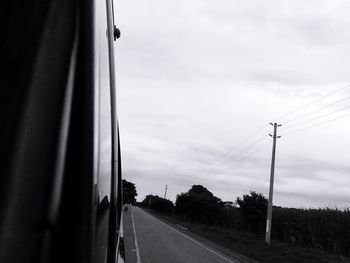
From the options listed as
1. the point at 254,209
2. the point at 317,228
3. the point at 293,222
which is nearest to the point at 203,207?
the point at 254,209

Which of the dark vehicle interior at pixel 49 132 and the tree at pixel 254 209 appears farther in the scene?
the tree at pixel 254 209

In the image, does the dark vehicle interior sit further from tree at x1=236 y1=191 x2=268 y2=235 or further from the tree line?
tree at x1=236 y1=191 x2=268 y2=235

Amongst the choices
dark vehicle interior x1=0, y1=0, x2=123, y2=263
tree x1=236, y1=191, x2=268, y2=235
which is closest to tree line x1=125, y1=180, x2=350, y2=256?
tree x1=236, y1=191, x2=268, y2=235

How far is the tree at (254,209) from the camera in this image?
1677 inches

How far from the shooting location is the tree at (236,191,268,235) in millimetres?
42594

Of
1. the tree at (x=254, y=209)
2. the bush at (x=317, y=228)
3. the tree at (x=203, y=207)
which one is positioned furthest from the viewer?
the tree at (x=203, y=207)

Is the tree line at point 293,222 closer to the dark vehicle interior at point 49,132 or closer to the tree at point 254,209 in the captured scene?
the tree at point 254,209

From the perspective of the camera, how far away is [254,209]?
4272 centimetres

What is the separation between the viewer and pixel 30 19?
1362 millimetres

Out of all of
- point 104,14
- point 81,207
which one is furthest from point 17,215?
point 104,14

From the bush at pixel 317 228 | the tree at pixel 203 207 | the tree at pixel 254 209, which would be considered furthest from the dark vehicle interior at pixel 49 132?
the tree at pixel 203 207

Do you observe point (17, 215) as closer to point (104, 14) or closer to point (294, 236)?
point (104, 14)

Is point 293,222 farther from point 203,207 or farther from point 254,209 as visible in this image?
point 203,207

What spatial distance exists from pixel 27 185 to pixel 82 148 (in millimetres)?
184
